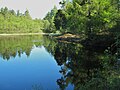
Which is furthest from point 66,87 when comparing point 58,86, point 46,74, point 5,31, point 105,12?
point 5,31


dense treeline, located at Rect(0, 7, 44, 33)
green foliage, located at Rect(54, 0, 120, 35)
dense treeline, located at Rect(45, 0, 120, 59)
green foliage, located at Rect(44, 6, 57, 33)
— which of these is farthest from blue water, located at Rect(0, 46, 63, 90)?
dense treeline, located at Rect(0, 7, 44, 33)

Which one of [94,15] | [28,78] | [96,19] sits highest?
[94,15]

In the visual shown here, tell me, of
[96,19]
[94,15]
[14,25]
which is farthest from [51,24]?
[96,19]

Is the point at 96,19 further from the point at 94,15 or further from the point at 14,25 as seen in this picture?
the point at 14,25

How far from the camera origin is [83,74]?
1958cm

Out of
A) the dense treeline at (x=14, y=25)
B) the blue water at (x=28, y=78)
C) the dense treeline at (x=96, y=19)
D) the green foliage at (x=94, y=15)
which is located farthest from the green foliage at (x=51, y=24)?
the blue water at (x=28, y=78)

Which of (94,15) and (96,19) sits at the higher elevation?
(94,15)

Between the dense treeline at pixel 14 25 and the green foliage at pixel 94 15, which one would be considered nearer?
the green foliage at pixel 94 15

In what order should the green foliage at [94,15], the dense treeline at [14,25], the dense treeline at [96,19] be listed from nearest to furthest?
the dense treeline at [96,19]
the green foliage at [94,15]
the dense treeline at [14,25]

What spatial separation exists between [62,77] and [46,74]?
2287 millimetres

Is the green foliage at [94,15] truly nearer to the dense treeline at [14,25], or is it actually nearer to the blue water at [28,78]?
the blue water at [28,78]

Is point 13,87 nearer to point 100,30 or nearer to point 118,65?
point 118,65

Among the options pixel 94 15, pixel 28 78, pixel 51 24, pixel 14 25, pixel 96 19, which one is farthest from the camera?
pixel 14 25

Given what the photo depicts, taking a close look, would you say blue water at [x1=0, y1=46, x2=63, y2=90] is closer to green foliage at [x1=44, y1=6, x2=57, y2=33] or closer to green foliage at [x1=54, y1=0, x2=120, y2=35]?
green foliage at [x1=54, y1=0, x2=120, y2=35]
